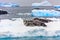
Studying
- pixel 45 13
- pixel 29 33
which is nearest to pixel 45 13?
pixel 45 13

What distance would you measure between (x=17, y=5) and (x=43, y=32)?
7.91 ft

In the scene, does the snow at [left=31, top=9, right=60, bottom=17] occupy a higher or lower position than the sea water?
higher

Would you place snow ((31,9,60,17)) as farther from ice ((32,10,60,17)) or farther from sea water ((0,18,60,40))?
sea water ((0,18,60,40))

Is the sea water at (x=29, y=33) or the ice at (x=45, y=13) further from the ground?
the ice at (x=45, y=13)

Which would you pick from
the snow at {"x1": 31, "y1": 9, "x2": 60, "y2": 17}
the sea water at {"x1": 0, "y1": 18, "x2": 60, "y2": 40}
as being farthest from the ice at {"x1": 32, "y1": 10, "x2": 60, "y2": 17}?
the sea water at {"x1": 0, "y1": 18, "x2": 60, "y2": 40}

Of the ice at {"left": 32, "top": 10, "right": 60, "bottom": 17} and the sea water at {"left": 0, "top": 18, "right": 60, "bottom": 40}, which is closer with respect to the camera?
the sea water at {"left": 0, "top": 18, "right": 60, "bottom": 40}

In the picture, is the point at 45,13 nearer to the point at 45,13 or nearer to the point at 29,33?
the point at 45,13

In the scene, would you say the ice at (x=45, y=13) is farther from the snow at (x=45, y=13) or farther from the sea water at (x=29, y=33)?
the sea water at (x=29, y=33)

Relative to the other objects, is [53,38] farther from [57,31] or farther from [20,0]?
[20,0]

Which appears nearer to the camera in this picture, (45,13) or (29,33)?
(29,33)

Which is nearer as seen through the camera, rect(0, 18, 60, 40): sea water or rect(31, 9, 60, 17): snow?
rect(0, 18, 60, 40): sea water

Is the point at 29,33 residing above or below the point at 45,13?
below

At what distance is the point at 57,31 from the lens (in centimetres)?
297

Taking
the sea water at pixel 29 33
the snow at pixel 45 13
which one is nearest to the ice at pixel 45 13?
the snow at pixel 45 13
